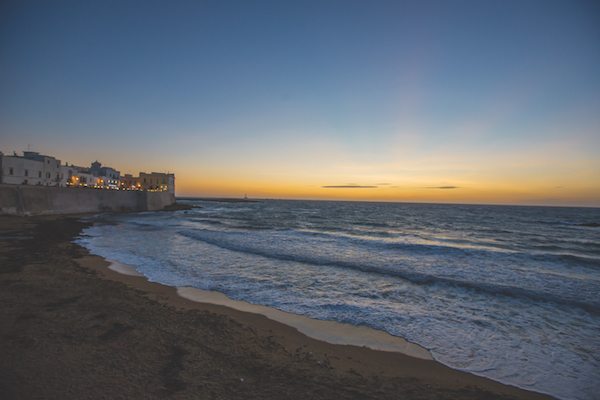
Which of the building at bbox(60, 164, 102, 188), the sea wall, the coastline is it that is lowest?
the coastline

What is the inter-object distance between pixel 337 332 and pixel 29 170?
61740 millimetres

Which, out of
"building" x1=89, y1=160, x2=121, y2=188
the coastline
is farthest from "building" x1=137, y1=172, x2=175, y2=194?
the coastline

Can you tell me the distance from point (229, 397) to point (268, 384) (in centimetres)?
62

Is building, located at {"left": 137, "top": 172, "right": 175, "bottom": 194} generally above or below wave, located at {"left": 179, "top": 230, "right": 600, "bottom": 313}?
above

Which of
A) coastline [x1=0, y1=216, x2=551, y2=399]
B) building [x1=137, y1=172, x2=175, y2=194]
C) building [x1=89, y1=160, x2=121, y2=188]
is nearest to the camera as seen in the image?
coastline [x1=0, y1=216, x2=551, y2=399]

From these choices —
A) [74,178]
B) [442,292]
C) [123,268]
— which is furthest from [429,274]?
[74,178]

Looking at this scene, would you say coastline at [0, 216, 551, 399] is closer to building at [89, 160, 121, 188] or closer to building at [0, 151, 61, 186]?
building at [0, 151, 61, 186]

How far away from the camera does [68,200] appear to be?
35562 mm

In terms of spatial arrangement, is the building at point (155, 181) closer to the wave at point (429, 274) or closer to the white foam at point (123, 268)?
the wave at point (429, 274)

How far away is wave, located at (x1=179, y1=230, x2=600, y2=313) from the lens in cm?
923

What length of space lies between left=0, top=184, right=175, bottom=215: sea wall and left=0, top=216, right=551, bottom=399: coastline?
29667mm

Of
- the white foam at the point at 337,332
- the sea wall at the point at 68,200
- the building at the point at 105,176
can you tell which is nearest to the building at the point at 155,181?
the building at the point at 105,176

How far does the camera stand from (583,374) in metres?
4.95

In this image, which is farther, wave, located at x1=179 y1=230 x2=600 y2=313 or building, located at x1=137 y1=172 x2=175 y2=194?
building, located at x1=137 y1=172 x2=175 y2=194
